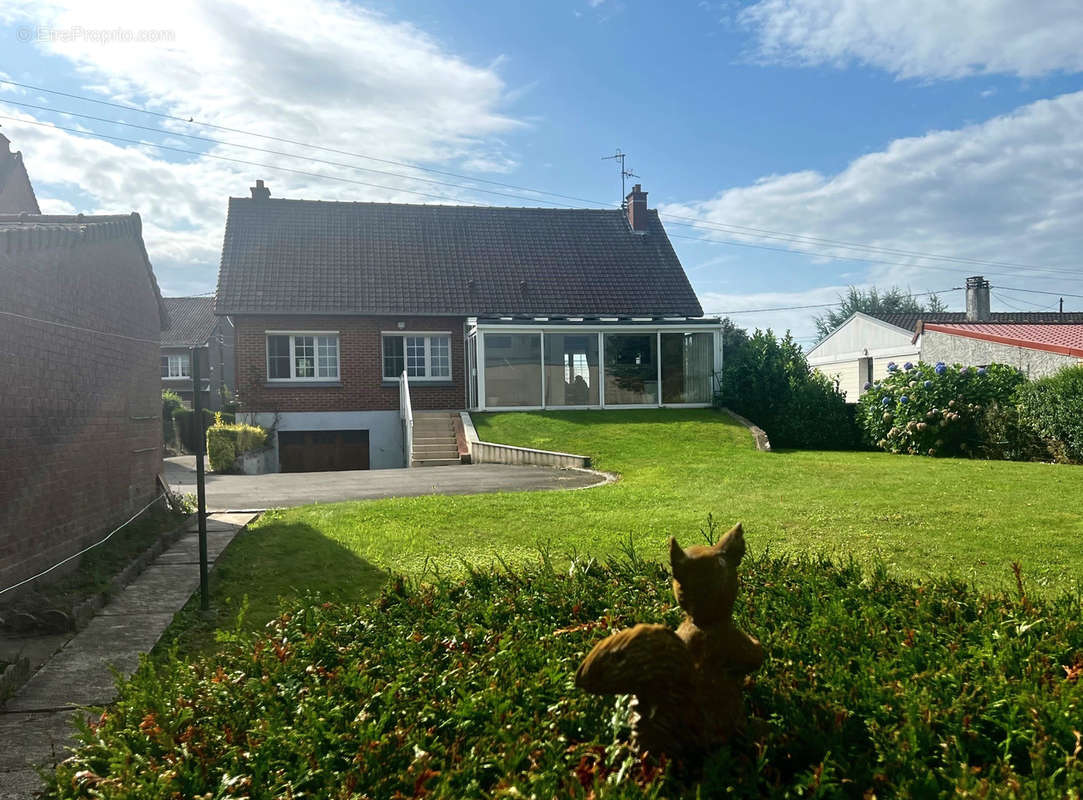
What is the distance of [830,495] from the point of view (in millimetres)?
11000

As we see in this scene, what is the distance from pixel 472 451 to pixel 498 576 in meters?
13.5

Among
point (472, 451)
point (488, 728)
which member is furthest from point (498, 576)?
point (472, 451)

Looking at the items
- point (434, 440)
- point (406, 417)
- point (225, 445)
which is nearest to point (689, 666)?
point (434, 440)

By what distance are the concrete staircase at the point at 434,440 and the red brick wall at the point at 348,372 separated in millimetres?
1857

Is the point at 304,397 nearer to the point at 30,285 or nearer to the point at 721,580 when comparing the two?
the point at 30,285

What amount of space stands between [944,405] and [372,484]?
40.3 ft

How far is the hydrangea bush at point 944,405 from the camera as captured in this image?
17438 millimetres

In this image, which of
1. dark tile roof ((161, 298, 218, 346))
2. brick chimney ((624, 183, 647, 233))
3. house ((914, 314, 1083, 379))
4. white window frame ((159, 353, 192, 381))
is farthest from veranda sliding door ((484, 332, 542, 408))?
white window frame ((159, 353, 192, 381))

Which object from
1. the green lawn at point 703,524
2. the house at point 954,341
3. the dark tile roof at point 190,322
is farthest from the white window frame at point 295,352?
the dark tile roof at point 190,322

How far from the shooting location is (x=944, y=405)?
17719mm

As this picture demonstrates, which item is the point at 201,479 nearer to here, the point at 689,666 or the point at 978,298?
the point at 689,666

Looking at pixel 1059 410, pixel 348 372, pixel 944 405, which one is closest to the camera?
pixel 1059 410

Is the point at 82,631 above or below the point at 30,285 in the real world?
below

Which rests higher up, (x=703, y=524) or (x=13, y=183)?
(x=13, y=183)
